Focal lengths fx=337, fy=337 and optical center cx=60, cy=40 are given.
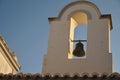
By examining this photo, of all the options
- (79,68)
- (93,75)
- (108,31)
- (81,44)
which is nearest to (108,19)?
(108,31)

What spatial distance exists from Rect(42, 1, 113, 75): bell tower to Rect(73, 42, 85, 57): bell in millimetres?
142

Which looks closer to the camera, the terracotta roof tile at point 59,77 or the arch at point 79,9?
the terracotta roof tile at point 59,77

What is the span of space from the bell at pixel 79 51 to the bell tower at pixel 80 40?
14 centimetres

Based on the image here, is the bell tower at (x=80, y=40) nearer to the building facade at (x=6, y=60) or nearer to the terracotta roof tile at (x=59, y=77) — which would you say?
the terracotta roof tile at (x=59, y=77)

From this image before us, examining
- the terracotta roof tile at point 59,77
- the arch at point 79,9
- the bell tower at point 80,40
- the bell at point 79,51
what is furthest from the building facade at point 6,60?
the terracotta roof tile at point 59,77

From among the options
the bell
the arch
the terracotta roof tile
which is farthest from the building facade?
the terracotta roof tile

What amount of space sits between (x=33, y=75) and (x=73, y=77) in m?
0.97

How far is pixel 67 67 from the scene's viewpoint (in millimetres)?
10195

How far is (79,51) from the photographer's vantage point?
1078cm

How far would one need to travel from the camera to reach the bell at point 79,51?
1072 centimetres

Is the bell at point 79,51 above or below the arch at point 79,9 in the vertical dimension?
below

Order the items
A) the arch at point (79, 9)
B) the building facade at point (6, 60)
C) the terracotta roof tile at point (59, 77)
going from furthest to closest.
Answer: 1. the building facade at point (6, 60)
2. the arch at point (79, 9)
3. the terracotta roof tile at point (59, 77)

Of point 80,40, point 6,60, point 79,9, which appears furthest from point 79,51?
point 6,60

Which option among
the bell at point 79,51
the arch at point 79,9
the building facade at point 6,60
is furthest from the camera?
the building facade at point 6,60
